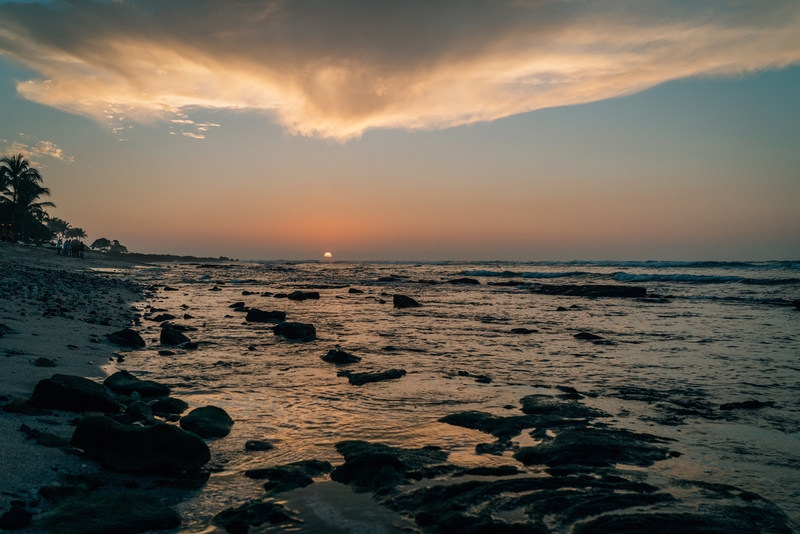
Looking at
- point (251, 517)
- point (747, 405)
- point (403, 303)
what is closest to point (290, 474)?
point (251, 517)

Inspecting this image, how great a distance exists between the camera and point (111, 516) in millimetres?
3754

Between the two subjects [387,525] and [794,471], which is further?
[794,471]

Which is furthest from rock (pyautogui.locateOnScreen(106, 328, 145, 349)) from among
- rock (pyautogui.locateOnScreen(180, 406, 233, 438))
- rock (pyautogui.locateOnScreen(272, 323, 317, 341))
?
rock (pyautogui.locateOnScreen(180, 406, 233, 438))

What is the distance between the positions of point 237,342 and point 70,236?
509 feet

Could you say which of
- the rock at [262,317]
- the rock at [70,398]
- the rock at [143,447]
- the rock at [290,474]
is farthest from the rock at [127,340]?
the rock at [290,474]

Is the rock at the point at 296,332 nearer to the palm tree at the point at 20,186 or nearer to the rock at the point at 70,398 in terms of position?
the rock at the point at 70,398

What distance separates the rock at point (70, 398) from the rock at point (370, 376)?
12.2 ft

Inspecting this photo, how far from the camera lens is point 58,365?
8.48m

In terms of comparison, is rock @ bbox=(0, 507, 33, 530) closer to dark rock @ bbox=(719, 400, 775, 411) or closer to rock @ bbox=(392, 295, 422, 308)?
dark rock @ bbox=(719, 400, 775, 411)

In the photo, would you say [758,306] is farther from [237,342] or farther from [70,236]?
[70,236]

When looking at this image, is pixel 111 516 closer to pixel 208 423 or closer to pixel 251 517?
Answer: pixel 251 517

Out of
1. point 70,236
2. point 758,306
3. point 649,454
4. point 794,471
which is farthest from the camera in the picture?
point 70,236

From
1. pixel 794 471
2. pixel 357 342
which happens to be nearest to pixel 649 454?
pixel 794 471

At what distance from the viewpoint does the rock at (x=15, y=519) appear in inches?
139
